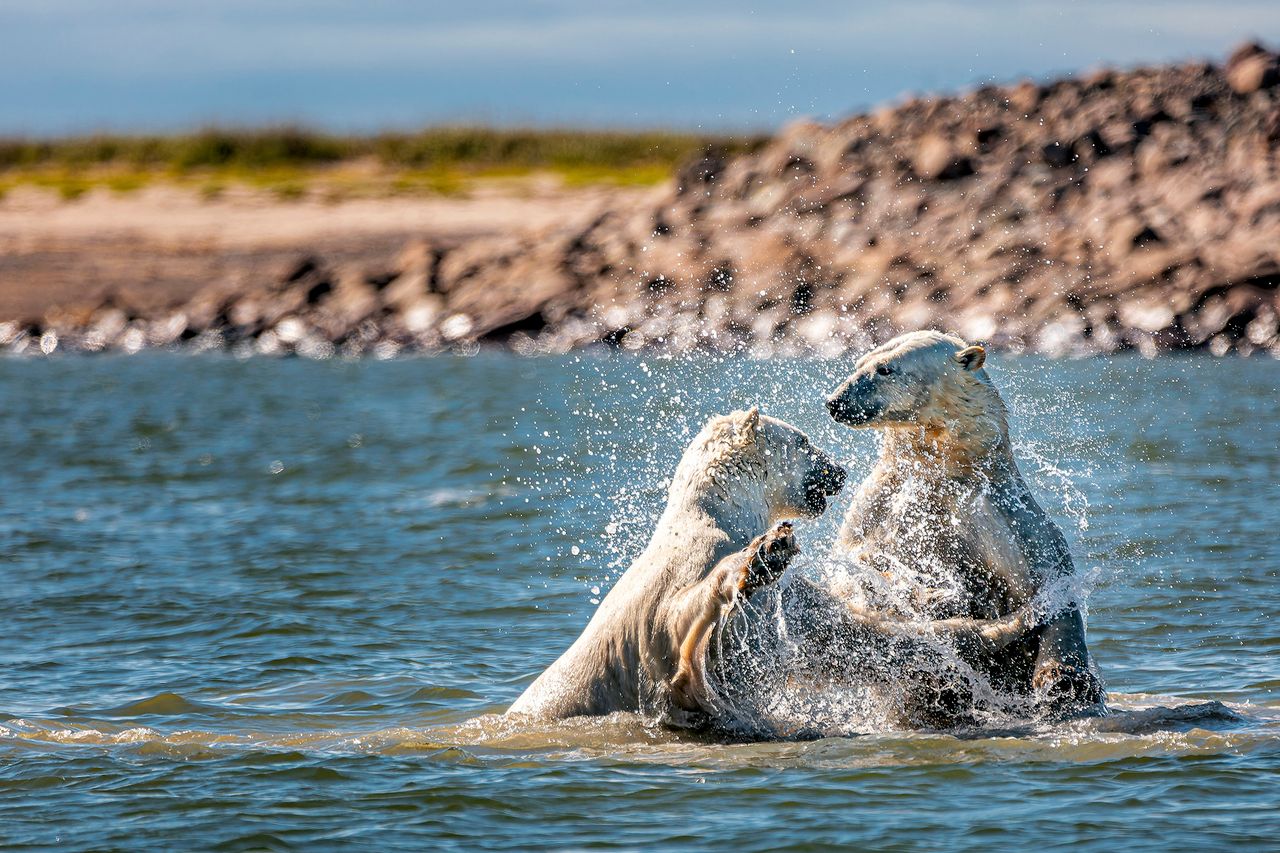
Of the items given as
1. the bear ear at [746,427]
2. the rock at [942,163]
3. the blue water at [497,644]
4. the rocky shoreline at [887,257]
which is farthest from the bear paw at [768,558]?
the rock at [942,163]

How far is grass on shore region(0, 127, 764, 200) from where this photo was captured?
49219 mm

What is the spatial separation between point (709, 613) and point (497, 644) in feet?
12.5

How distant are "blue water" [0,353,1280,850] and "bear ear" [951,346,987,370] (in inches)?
60.9

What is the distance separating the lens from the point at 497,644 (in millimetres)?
11039

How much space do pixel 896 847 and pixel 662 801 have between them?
1.02m

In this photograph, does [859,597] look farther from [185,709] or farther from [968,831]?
[185,709]

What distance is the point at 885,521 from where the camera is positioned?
842 centimetres

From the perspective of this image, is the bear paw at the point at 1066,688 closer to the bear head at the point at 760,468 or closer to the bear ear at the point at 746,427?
the bear head at the point at 760,468

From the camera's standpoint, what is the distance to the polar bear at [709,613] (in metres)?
7.70

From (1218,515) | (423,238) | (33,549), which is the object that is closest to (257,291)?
(423,238)

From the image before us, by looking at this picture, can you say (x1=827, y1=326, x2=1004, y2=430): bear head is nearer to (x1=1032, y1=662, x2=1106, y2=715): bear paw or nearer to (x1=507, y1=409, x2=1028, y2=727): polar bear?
(x1=507, y1=409, x2=1028, y2=727): polar bear

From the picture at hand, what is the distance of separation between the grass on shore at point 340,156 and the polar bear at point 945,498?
3957cm

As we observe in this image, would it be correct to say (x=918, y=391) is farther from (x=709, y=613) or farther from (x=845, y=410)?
(x=709, y=613)

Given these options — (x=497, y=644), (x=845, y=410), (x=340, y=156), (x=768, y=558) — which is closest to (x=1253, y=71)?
(x=497, y=644)
